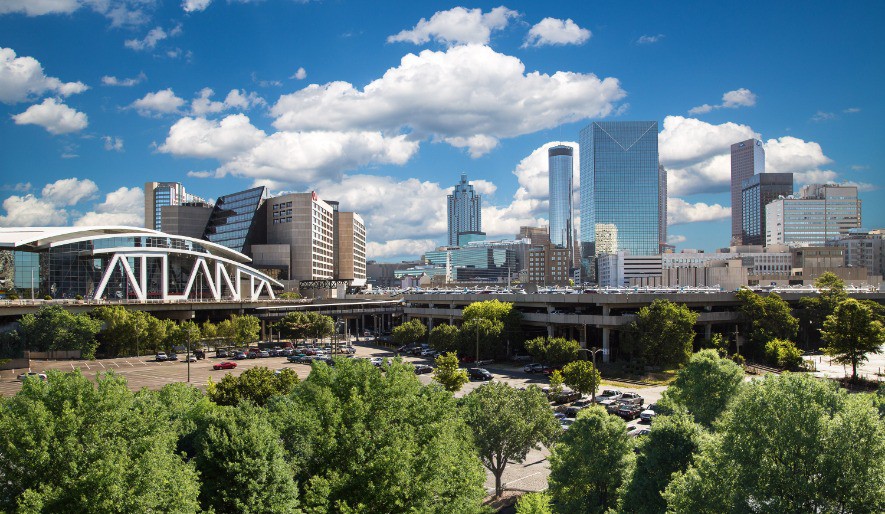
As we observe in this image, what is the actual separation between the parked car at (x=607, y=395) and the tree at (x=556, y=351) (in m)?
12.0

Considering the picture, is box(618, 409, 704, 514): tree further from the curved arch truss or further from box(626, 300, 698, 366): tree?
the curved arch truss

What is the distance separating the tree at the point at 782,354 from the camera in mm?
78688

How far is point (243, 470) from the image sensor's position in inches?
960

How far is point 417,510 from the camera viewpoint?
78.9 feet

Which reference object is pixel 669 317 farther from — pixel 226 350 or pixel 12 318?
pixel 12 318

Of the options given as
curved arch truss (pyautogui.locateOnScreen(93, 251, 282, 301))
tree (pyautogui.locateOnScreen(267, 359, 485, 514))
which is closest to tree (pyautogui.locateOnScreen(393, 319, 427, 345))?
curved arch truss (pyautogui.locateOnScreen(93, 251, 282, 301))

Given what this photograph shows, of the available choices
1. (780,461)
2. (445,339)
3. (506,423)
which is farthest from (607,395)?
(780,461)

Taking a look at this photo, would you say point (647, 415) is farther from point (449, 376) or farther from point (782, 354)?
point (782, 354)

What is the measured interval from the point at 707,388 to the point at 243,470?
101 ft

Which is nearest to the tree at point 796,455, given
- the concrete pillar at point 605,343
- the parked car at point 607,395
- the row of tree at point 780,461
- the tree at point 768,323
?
the row of tree at point 780,461

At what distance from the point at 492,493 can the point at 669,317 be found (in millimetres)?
49785

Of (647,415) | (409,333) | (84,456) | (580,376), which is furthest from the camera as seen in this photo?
(409,333)

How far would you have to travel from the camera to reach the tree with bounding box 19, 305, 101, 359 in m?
87.6

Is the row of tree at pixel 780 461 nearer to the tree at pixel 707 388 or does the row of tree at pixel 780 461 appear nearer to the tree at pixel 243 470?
the tree at pixel 243 470
